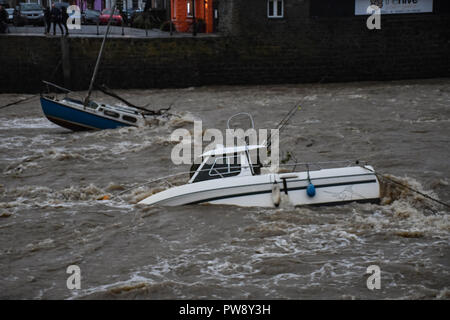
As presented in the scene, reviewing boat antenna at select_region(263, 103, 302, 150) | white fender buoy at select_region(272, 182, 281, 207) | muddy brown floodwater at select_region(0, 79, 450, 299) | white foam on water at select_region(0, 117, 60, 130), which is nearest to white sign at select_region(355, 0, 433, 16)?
boat antenna at select_region(263, 103, 302, 150)

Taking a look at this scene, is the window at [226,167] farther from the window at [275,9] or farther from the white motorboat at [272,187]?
the window at [275,9]

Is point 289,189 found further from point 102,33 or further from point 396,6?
point 102,33

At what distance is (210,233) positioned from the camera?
9906 mm

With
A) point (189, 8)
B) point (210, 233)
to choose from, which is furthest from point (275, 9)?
point (210, 233)

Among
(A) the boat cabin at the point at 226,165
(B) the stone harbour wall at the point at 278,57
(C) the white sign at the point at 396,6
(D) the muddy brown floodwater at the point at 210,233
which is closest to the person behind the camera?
(D) the muddy brown floodwater at the point at 210,233

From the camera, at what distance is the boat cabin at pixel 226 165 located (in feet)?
34.7

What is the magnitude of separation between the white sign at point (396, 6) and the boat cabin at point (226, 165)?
17829mm

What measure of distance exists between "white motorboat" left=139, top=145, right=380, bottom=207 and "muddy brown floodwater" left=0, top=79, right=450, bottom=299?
0.54 ft

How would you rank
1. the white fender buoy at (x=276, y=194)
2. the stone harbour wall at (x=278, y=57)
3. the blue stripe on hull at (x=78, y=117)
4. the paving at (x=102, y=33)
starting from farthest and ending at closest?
the paving at (x=102, y=33)
the stone harbour wall at (x=278, y=57)
the blue stripe on hull at (x=78, y=117)
the white fender buoy at (x=276, y=194)

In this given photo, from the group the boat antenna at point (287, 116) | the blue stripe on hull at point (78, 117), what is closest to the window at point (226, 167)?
the boat antenna at point (287, 116)

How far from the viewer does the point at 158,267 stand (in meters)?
8.81

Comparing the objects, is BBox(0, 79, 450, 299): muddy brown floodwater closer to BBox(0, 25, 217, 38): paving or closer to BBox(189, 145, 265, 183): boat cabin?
BBox(189, 145, 265, 183): boat cabin
